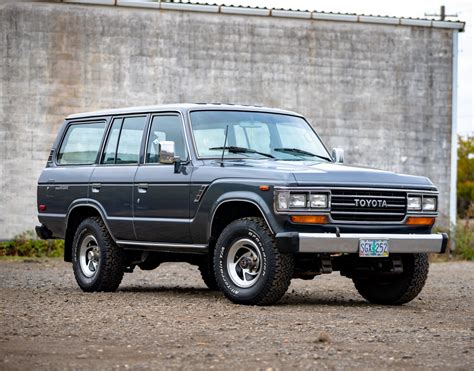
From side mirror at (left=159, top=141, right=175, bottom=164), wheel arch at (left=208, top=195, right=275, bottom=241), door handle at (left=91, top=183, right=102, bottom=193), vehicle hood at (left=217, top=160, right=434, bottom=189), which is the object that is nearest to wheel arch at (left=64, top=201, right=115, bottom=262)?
door handle at (left=91, top=183, right=102, bottom=193)

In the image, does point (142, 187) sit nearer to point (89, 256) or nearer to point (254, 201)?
point (89, 256)

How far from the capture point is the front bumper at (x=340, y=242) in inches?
395

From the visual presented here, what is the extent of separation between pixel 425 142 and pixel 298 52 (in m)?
3.26

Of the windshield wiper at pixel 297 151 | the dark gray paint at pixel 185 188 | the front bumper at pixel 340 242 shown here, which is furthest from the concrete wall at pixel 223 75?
the front bumper at pixel 340 242

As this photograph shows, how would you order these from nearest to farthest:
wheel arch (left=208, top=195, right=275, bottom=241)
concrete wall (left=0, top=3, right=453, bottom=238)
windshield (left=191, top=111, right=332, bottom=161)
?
wheel arch (left=208, top=195, right=275, bottom=241), windshield (left=191, top=111, right=332, bottom=161), concrete wall (left=0, top=3, right=453, bottom=238)

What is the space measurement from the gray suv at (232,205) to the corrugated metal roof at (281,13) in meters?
8.22

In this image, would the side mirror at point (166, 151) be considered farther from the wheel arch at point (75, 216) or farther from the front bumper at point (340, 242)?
the front bumper at point (340, 242)

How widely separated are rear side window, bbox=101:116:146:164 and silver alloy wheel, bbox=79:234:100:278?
3.06 ft

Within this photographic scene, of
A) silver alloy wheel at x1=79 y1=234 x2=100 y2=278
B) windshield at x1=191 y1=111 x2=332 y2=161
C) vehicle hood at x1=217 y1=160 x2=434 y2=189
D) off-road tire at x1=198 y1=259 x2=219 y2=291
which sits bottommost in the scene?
off-road tire at x1=198 y1=259 x2=219 y2=291

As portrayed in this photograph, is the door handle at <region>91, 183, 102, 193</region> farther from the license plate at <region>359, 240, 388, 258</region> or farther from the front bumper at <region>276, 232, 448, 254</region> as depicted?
the license plate at <region>359, 240, 388, 258</region>

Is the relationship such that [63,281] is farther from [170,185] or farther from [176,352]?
[176,352]

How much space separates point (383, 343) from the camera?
8.11m

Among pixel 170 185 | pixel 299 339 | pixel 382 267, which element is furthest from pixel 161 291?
pixel 299 339

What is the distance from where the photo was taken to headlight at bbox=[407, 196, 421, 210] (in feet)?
35.9
